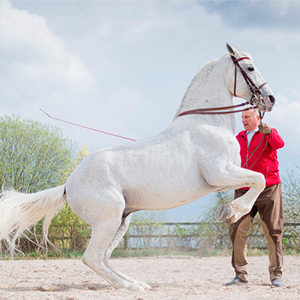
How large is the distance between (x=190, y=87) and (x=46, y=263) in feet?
18.9

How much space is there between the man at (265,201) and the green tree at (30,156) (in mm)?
7474

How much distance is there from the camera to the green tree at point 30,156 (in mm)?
11570

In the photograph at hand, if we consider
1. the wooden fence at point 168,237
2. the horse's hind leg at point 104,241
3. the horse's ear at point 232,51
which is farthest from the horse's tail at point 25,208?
the wooden fence at point 168,237

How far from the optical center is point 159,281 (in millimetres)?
5801

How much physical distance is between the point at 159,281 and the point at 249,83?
318 centimetres

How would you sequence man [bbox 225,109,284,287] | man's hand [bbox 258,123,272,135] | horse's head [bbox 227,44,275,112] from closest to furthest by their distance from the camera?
horse's head [bbox 227,44,275,112] → man's hand [bbox 258,123,272,135] → man [bbox 225,109,284,287]

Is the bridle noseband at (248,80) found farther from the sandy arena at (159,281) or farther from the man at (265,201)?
the sandy arena at (159,281)

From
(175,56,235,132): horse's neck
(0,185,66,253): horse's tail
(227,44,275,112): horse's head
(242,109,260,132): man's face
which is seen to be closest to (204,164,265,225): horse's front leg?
(175,56,235,132): horse's neck

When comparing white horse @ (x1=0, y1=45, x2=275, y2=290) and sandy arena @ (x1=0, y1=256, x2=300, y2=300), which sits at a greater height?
white horse @ (x1=0, y1=45, x2=275, y2=290)

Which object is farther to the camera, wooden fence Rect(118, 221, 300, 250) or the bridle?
wooden fence Rect(118, 221, 300, 250)

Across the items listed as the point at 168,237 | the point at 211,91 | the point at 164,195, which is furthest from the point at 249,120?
the point at 168,237

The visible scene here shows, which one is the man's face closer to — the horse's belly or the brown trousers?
the brown trousers

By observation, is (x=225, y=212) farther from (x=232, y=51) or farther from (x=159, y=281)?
(x=159, y=281)

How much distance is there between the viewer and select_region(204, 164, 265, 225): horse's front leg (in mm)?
3971
